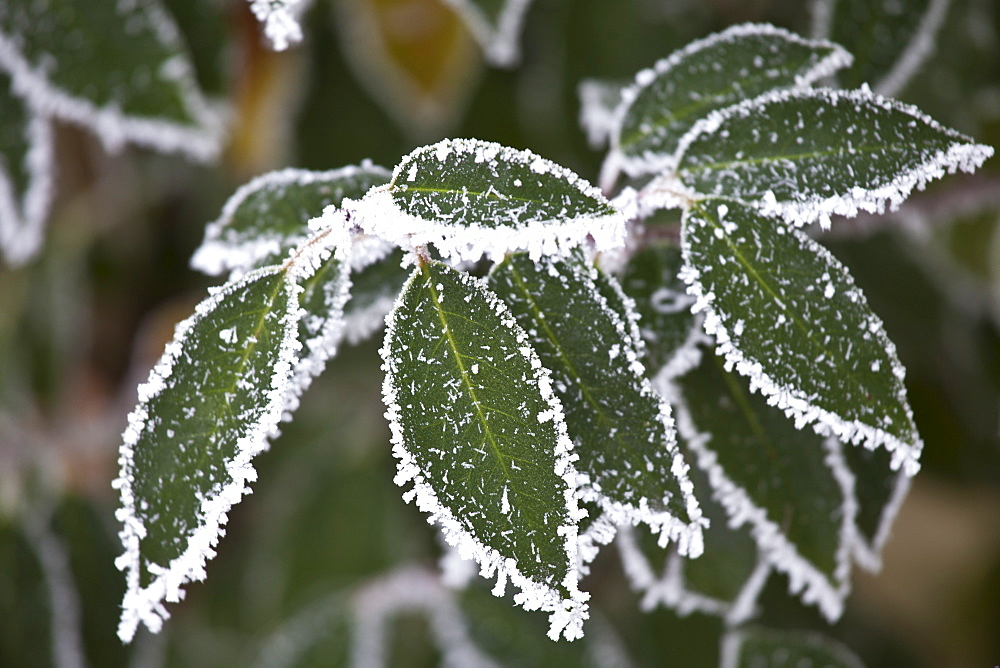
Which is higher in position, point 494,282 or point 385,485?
point 494,282

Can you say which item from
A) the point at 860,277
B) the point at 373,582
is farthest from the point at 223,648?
the point at 860,277

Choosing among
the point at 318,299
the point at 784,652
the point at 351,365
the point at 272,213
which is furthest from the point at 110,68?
the point at 784,652

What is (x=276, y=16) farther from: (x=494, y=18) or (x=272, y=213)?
(x=494, y=18)

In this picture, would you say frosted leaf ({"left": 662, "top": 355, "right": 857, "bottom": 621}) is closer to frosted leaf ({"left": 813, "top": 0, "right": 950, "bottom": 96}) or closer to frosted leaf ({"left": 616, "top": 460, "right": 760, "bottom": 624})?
frosted leaf ({"left": 616, "top": 460, "right": 760, "bottom": 624})

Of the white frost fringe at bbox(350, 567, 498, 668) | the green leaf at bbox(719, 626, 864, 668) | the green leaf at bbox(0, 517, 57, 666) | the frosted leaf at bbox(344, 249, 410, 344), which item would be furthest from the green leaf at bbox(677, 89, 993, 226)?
the green leaf at bbox(0, 517, 57, 666)

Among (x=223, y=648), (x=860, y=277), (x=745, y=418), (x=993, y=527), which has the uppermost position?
(x=745, y=418)

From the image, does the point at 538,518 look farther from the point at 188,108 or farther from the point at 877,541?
the point at 188,108

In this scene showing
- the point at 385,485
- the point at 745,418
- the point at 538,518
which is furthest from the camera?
the point at 385,485
